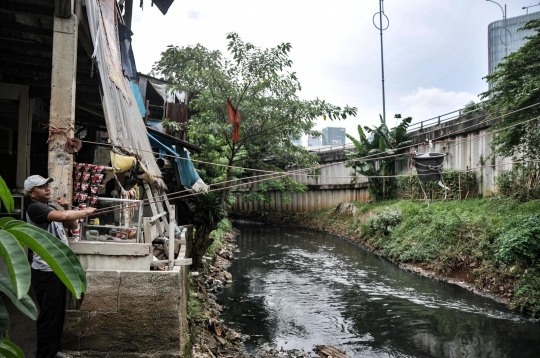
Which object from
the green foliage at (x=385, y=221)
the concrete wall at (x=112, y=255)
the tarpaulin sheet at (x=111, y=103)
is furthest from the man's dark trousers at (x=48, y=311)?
the green foliage at (x=385, y=221)

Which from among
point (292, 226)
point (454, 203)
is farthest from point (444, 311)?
point (292, 226)

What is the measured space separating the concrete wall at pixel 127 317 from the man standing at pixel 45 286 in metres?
0.50

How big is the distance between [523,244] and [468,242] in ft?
8.90

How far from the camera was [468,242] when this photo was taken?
1087 centimetres

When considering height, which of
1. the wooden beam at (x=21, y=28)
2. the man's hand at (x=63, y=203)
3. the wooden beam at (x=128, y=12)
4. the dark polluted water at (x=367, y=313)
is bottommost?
the dark polluted water at (x=367, y=313)

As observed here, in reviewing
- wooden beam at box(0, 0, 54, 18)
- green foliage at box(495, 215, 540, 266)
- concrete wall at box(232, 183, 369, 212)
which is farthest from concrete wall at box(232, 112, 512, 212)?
wooden beam at box(0, 0, 54, 18)

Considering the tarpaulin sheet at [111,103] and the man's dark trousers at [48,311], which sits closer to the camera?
the man's dark trousers at [48,311]

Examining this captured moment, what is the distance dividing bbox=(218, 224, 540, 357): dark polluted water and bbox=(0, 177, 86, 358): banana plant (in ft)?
20.6

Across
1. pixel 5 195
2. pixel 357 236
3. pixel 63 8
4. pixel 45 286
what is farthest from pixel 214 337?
pixel 357 236

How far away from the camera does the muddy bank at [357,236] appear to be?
9469mm

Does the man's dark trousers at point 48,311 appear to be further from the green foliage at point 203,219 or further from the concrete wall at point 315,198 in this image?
the concrete wall at point 315,198

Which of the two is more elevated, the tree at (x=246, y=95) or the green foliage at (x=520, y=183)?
the tree at (x=246, y=95)

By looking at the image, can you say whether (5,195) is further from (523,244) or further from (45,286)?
(523,244)

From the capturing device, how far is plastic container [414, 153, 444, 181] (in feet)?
26.1
